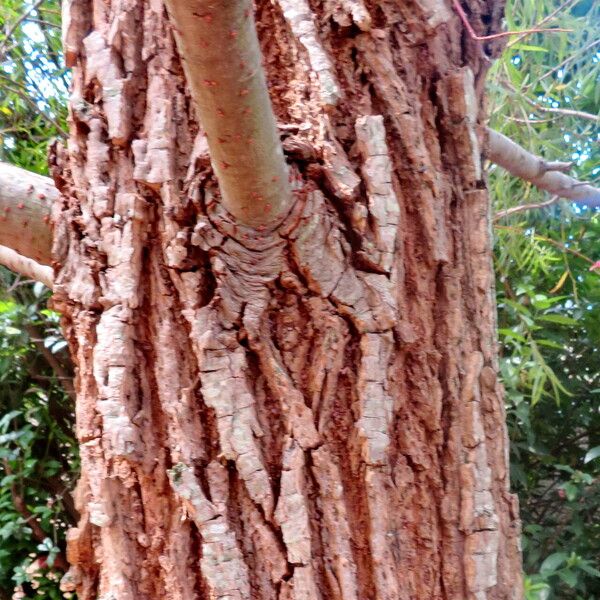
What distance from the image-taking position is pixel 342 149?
719mm

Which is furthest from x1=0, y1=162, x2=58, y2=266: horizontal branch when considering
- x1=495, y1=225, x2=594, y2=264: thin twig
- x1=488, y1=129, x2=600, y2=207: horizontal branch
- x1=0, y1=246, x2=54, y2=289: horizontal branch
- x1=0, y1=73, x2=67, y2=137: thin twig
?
x1=495, y1=225, x2=594, y2=264: thin twig

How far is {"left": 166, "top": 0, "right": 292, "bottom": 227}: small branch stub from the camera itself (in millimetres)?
456

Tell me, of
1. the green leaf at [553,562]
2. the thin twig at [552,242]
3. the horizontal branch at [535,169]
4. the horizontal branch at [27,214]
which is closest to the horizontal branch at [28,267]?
the horizontal branch at [27,214]

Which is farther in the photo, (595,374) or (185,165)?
(595,374)

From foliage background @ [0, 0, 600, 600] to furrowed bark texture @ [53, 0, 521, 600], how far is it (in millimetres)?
994

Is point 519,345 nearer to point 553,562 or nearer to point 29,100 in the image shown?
point 553,562

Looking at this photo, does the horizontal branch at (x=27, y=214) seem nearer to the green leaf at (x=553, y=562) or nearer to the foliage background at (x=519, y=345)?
the foliage background at (x=519, y=345)

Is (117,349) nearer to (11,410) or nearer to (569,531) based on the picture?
(11,410)

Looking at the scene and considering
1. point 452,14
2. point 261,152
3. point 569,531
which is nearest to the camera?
point 261,152

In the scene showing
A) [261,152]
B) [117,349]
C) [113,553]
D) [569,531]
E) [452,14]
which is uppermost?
[452,14]

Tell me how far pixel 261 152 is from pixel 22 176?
38 centimetres

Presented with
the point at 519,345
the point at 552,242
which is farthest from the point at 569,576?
the point at 552,242

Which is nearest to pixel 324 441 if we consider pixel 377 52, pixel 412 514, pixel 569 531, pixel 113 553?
pixel 412 514

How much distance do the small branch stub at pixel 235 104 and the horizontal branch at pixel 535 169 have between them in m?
0.66
